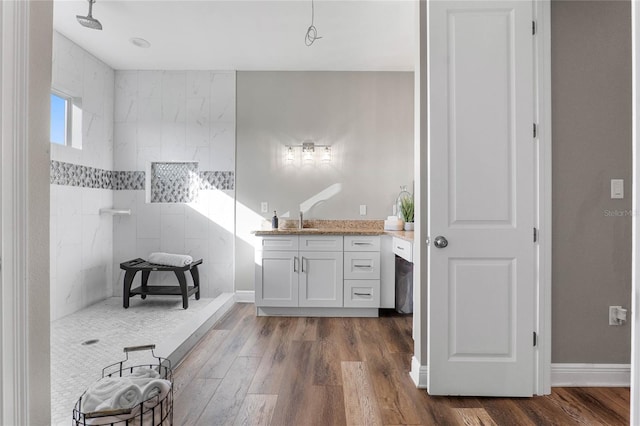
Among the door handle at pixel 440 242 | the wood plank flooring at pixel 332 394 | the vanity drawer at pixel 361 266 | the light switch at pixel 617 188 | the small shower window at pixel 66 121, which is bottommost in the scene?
the wood plank flooring at pixel 332 394

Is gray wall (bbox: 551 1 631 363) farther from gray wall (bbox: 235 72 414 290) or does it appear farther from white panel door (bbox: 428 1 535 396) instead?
gray wall (bbox: 235 72 414 290)

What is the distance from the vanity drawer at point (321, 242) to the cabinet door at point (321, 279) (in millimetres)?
49

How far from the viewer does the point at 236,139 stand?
164 inches

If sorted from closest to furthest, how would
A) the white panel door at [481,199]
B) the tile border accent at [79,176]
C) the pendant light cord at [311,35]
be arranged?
the white panel door at [481,199] → the pendant light cord at [311,35] → the tile border accent at [79,176]

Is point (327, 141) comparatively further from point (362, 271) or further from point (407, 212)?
point (362, 271)

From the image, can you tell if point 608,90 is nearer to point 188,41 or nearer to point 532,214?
point 532,214

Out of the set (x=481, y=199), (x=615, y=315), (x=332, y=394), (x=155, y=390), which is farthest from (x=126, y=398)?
(x=615, y=315)

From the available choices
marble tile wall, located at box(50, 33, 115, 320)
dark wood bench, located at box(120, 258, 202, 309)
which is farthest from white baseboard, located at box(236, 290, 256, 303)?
marble tile wall, located at box(50, 33, 115, 320)

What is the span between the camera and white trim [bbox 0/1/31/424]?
91cm

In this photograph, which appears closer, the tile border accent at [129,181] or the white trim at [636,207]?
the white trim at [636,207]

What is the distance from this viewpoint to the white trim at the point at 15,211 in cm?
91

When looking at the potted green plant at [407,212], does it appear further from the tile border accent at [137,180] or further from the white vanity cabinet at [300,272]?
the tile border accent at [137,180]

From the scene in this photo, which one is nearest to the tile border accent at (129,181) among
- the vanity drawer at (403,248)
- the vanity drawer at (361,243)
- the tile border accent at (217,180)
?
the tile border accent at (217,180)

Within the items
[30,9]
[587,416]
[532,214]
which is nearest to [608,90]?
[532,214]
